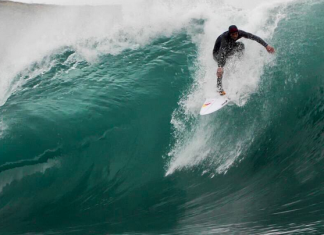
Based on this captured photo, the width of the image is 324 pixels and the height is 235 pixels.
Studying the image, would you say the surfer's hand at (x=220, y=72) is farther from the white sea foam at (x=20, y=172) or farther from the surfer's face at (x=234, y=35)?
the white sea foam at (x=20, y=172)

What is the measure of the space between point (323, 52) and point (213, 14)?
3.71 meters

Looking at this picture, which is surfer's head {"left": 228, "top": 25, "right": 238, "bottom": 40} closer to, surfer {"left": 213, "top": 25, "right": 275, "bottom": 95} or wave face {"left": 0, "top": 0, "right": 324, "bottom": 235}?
surfer {"left": 213, "top": 25, "right": 275, "bottom": 95}

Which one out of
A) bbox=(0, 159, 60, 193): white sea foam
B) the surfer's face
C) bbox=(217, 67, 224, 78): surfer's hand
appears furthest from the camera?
bbox=(217, 67, 224, 78): surfer's hand

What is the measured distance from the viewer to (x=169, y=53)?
420 inches

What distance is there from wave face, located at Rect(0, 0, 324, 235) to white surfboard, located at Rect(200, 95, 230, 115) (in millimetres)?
431

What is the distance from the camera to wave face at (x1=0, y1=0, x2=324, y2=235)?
22.7 feet

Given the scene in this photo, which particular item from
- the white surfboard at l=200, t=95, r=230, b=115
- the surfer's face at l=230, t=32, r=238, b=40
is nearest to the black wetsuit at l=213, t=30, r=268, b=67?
the surfer's face at l=230, t=32, r=238, b=40

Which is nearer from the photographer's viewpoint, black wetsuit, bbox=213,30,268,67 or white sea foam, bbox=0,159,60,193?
white sea foam, bbox=0,159,60,193

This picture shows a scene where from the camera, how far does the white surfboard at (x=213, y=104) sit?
26.0 feet

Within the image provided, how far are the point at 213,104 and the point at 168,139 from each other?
1154mm

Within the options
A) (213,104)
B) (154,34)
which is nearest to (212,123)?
(213,104)


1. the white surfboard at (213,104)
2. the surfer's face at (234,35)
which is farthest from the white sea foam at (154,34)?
the surfer's face at (234,35)

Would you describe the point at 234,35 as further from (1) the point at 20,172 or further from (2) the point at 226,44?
(1) the point at 20,172

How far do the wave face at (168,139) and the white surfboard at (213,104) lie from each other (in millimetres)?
431
